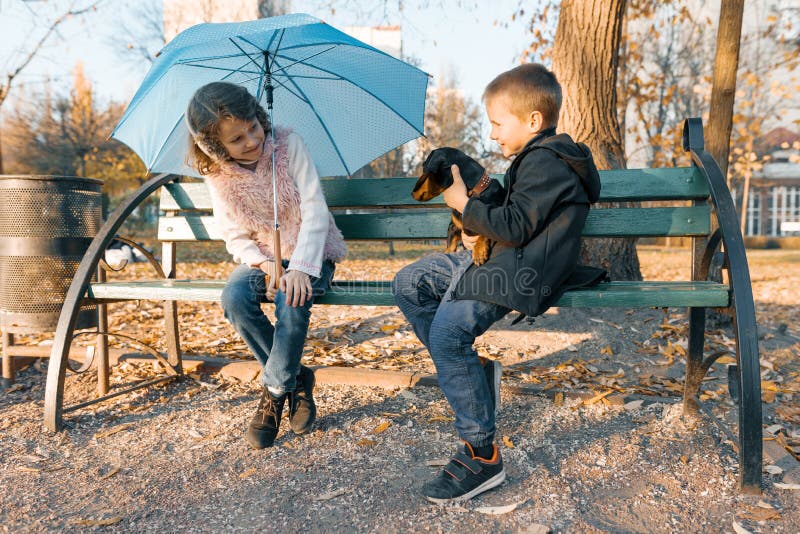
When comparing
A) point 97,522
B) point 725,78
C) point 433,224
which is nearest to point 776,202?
point 725,78

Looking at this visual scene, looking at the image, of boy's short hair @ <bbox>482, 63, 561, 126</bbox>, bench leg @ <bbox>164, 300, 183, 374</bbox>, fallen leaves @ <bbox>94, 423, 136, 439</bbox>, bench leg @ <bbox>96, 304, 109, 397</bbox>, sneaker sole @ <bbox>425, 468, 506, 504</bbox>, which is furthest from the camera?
bench leg @ <bbox>164, 300, 183, 374</bbox>

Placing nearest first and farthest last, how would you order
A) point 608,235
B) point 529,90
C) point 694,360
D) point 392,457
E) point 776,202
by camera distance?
point 529,90
point 392,457
point 694,360
point 608,235
point 776,202

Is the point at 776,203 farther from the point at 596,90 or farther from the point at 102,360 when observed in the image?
the point at 102,360

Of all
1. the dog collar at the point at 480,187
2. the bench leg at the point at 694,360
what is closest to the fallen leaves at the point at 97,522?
the dog collar at the point at 480,187

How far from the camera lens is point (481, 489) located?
2.06 m

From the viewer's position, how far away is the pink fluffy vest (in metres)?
2.63

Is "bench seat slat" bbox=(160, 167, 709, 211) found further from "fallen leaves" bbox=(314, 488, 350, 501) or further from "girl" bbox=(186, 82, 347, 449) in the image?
"fallen leaves" bbox=(314, 488, 350, 501)

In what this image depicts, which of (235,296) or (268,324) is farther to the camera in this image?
(268,324)

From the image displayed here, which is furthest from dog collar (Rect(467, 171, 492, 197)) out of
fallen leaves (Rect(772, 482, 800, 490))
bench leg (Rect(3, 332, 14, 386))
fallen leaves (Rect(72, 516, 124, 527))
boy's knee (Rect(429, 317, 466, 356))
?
bench leg (Rect(3, 332, 14, 386))

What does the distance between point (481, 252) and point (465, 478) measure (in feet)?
2.63

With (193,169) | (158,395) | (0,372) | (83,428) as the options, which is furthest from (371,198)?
(0,372)

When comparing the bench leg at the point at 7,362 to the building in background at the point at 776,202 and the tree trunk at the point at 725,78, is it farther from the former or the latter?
the building in background at the point at 776,202

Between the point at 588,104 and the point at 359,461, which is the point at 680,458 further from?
the point at 588,104

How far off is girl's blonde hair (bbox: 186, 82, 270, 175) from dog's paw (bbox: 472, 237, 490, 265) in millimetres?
1081
